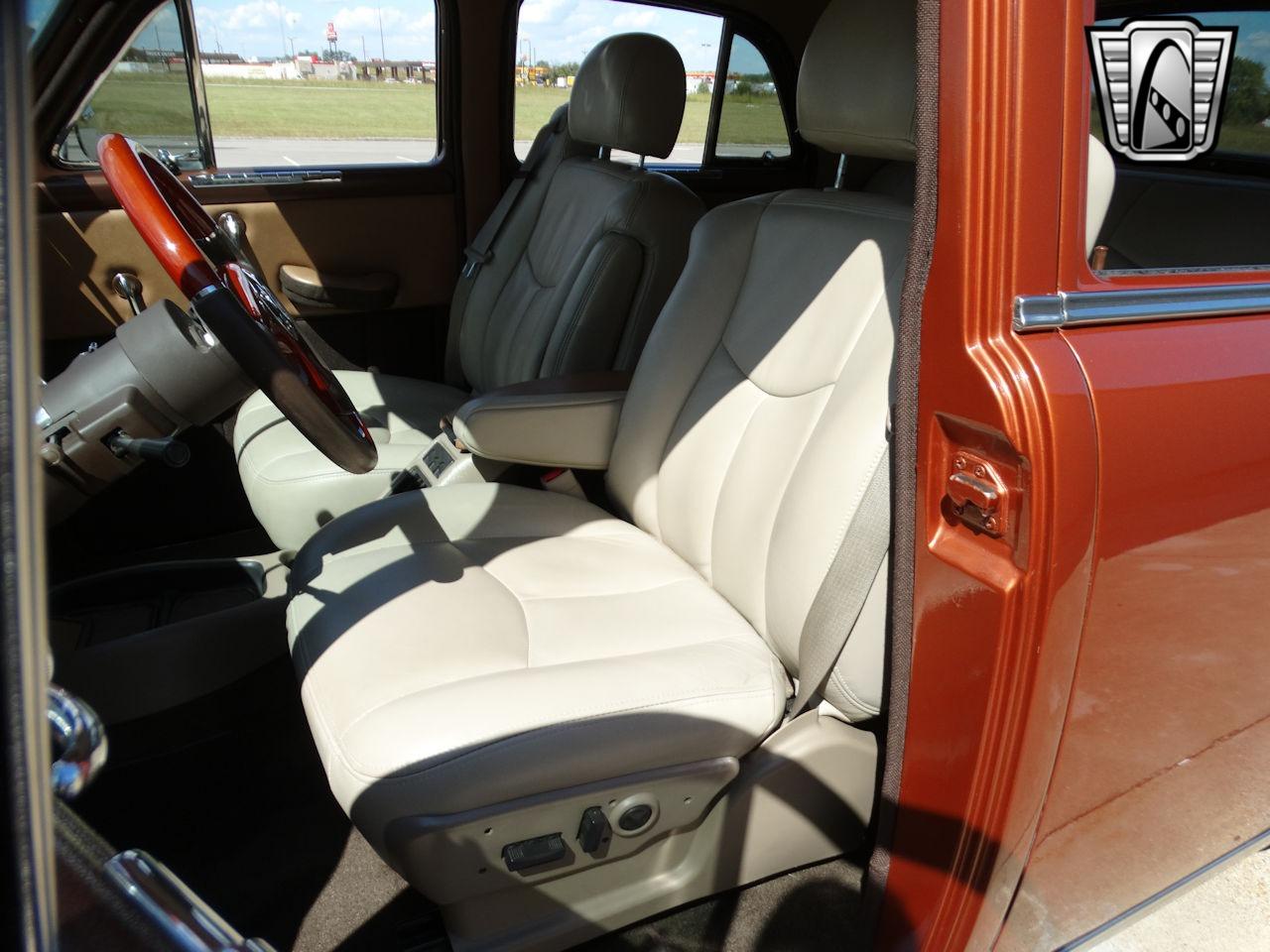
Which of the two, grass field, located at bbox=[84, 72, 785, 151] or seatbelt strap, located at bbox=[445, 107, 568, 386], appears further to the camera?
seatbelt strap, located at bbox=[445, 107, 568, 386]

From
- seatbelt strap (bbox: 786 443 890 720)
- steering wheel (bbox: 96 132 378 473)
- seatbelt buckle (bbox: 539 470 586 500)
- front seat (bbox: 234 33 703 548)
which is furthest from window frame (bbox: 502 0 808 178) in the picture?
seatbelt strap (bbox: 786 443 890 720)

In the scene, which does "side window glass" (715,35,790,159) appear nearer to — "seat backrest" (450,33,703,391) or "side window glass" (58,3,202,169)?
"seat backrest" (450,33,703,391)

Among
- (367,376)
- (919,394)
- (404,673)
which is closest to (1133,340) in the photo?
(919,394)

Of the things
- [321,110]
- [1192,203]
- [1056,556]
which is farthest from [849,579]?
[321,110]

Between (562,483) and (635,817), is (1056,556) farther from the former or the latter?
(562,483)

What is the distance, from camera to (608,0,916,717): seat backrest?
1311mm

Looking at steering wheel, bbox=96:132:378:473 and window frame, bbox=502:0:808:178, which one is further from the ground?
window frame, bbox=502:0:808:178

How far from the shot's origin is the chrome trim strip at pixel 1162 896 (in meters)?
1.33

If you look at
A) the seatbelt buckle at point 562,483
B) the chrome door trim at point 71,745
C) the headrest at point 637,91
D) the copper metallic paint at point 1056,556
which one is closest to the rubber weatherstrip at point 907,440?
the copper metallic paint at point 1056,556

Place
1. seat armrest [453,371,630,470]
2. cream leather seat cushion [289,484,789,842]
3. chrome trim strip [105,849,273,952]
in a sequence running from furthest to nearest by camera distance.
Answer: seat armrest [453,371,630,470], cream leather seat cushion [289,484,789,842], chrome trim strip [105,849,273,952]

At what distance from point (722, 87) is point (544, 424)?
5.86 ft

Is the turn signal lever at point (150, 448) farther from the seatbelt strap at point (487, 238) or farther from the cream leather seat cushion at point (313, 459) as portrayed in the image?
the seatbelt strap at point (487, 238)

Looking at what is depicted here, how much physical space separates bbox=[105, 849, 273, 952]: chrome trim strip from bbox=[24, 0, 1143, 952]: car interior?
0.59m

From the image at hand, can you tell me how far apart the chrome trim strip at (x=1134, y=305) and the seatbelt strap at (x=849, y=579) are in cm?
32
